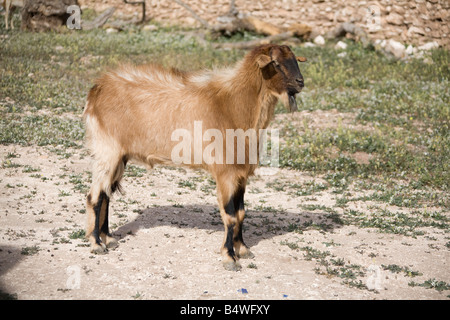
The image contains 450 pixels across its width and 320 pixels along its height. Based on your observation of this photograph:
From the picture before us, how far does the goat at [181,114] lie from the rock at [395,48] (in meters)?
11.2

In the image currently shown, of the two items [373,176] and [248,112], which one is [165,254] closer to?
[248,112]

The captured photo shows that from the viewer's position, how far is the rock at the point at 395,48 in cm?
1683

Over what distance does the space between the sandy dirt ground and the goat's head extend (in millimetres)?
1909

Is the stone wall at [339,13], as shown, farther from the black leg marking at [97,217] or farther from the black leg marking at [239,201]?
the black leg marking at [97,217]

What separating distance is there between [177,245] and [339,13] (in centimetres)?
1404

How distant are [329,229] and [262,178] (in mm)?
2413

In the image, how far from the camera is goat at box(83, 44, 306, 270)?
6.48 metres

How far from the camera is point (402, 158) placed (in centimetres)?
1069

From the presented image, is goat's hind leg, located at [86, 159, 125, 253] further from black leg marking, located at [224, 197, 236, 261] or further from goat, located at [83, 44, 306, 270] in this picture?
black leg marking, located at [224, 197, 236, 261]

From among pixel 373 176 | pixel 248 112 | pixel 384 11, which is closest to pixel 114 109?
pixel 248 112

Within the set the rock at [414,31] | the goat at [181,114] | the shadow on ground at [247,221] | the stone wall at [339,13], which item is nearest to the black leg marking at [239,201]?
the goat at [181,114]

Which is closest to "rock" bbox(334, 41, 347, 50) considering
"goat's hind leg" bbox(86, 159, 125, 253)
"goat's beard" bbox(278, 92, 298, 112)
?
"goat's beard" bbox(278, 92, 298, 112)

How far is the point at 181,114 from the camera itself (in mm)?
6738

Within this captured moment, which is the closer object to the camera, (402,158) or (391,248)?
(391,248)
